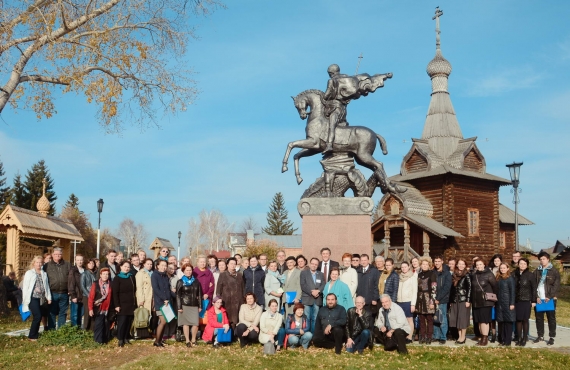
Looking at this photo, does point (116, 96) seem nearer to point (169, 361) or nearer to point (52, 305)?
point (52, 305)

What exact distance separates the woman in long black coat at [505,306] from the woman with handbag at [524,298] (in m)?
0.18

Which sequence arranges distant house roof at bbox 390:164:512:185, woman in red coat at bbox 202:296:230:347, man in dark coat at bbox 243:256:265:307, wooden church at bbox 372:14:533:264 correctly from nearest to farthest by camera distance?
woman in red coat at bbox 202:296:230:347 < man in dark coat at bbox 243:256:265:307 < wooden church at bbox 372:14:533:264 < distant house roof at bbox 390:164:512:185

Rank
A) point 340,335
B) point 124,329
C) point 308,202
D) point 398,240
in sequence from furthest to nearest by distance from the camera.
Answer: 1. point 398,240
2. point 308,202
3. point 124,329
4. point 340,335

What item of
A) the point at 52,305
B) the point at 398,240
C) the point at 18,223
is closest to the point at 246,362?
the point at 52,305

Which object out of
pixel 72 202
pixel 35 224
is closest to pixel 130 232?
pixel 72 202

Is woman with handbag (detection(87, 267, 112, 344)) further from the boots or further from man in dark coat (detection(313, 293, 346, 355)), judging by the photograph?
the boots

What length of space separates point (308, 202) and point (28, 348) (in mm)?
6352

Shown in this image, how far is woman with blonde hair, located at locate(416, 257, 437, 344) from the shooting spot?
1023cm

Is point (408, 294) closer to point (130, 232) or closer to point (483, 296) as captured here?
point (483, 296)

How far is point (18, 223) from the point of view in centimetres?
1816

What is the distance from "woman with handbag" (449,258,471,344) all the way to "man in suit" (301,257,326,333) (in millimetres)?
2541

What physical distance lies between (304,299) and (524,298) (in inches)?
159

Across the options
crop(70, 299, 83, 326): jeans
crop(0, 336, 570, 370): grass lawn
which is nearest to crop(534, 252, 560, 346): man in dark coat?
crop(0, 336, 570, 370): grass lawn

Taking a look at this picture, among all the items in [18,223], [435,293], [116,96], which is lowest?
[435,293]
